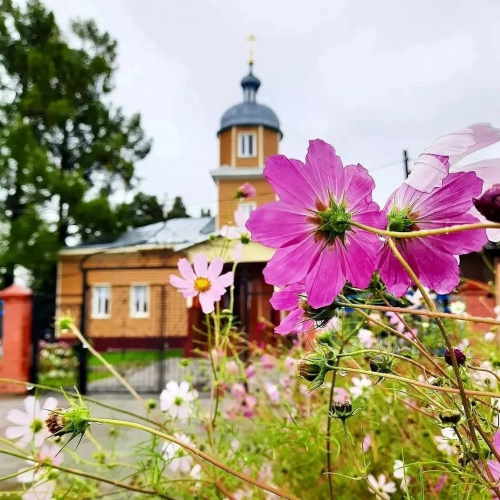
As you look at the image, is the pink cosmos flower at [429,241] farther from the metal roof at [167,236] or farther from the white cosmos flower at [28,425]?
the metal roof at [167,236]

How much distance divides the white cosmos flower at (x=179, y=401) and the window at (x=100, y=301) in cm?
964

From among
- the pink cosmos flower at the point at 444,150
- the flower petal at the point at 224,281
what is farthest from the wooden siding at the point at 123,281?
the pink cosmos flower at the point at 444,150

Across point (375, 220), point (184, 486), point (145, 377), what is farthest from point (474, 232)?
point (145, 377)

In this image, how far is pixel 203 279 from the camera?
68 cm

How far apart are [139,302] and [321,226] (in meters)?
10.3

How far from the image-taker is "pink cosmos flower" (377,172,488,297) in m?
0.28

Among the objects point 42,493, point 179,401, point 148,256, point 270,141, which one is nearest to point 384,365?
point 42,493

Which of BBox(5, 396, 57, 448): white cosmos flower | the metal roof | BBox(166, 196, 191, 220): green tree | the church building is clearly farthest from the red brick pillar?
BBox(166, 196, 191, 220): green tree

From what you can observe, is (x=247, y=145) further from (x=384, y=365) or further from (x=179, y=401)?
(x=384, y=365)

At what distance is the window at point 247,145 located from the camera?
1045 centimetres

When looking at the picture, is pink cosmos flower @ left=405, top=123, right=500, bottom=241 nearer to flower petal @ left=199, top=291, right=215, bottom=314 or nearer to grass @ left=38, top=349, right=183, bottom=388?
flower petal @ left=199, top=291, right=215, bottom=314

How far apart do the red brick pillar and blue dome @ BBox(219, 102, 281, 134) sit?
679 centimetres

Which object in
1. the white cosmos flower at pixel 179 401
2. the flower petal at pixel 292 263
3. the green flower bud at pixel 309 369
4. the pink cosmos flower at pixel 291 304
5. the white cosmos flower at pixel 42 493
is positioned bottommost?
the white cosmos flower at pixel 42 493

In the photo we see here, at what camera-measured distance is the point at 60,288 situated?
1048 cm
